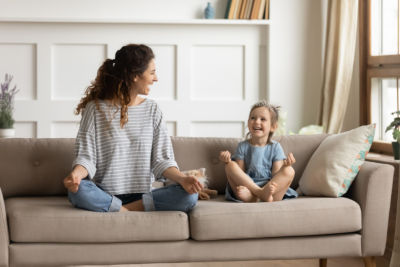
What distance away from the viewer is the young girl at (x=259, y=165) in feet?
9.61

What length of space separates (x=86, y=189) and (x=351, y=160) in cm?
120

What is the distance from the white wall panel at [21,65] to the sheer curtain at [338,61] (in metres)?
2.13

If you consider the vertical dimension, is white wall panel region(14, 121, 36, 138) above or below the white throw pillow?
above

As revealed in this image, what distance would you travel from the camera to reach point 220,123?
5.05 m

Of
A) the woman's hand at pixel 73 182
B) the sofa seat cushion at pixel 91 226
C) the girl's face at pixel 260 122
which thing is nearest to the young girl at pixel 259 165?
the girl's face at pixel 260 122

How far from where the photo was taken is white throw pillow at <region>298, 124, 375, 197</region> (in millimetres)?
2994

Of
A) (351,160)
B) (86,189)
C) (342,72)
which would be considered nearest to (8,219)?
(86,189)

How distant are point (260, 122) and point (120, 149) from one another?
685 mm

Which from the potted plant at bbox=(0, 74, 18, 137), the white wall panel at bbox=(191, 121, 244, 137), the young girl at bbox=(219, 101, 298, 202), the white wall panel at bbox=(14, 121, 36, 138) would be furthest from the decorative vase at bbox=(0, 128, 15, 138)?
the young girl at bbox=(219, 101, 298, 202)

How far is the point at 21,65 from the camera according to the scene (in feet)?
16.1

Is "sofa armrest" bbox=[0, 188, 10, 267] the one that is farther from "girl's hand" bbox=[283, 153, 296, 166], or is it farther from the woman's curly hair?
"girl's hand" bbox=[283, 153, 296, 166]

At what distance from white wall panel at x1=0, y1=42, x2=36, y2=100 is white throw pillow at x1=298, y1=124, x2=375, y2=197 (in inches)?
98.5

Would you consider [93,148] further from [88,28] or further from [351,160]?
[88,28]

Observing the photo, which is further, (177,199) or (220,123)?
(220,123)
